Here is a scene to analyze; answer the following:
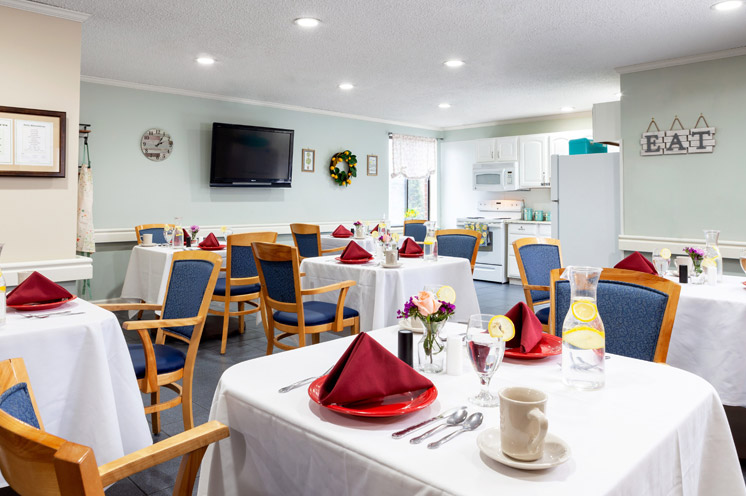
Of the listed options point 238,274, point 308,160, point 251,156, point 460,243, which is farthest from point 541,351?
point 308,160

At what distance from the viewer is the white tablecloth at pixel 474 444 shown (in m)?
0.83

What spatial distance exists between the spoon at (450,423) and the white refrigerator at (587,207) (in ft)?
16.2

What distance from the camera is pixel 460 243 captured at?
4457 millimetres

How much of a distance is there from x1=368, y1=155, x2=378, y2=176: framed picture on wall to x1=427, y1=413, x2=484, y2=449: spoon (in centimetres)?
732

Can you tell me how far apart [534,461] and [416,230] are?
5.54 meters

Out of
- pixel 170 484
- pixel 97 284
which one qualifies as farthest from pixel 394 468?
pixel 97 284

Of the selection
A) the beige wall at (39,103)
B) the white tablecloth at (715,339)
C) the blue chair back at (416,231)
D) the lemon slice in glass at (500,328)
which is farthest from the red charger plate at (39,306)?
the blue chair back at (416,231)

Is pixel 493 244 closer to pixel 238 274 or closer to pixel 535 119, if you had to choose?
pixel 535 119

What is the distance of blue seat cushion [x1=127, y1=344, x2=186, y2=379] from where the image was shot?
225 centimetres

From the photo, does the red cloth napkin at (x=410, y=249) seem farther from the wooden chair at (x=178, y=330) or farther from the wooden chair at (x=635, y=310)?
the wooden chair at (x=635, y=310)

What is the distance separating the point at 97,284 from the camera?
5.63 metres

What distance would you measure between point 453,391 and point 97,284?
213 inches

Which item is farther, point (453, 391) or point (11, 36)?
point (11, 36)

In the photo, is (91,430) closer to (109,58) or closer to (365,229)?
(109,58)
